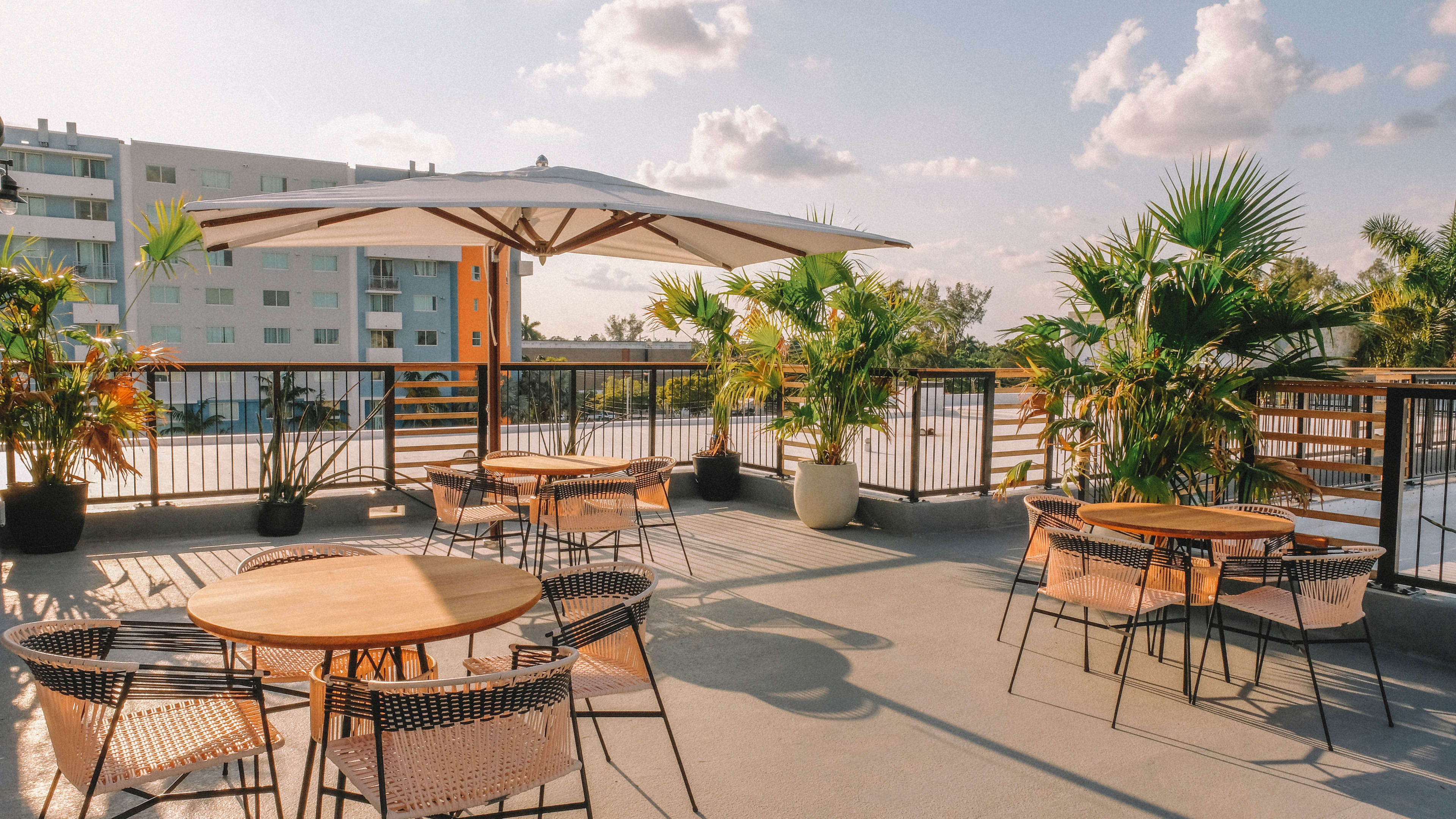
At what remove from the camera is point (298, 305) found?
46.7 metres

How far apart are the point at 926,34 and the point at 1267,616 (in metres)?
7.42

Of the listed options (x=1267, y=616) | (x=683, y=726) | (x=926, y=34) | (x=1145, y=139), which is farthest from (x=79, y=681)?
(x=1145, y=139)

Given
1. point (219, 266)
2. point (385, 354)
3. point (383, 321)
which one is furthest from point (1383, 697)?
point (385, 354)

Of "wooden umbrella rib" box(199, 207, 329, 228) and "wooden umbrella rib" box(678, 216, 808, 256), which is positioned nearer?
"wooden umbrella rib" box(199, 207, 329, 228)

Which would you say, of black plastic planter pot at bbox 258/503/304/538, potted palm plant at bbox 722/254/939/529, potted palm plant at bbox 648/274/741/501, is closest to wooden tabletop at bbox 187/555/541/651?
black plastic planter pot at bbox 258/503/304/538

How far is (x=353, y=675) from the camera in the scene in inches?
101

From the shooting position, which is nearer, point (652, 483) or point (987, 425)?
point (652, 483)

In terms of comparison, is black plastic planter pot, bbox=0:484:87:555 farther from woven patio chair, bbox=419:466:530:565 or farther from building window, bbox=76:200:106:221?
building window, bbox=76:200:106:221

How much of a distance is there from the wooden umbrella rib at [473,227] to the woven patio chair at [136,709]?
3406mm

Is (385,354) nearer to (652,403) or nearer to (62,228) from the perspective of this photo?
(62,228)

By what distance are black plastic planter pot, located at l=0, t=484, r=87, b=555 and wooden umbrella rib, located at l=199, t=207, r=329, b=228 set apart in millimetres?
2746

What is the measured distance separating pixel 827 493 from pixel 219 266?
151 feet

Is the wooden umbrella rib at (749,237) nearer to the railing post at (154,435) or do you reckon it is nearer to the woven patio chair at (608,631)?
the woven patio chair at (608,631)

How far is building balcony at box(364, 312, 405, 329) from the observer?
48031 millimetres
